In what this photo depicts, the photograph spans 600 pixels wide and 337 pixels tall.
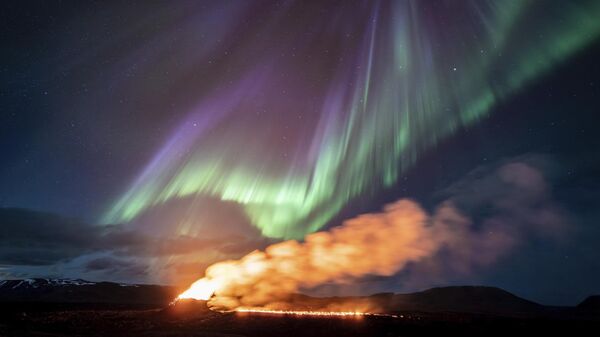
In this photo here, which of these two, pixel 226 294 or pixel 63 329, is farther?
pixel 226 294

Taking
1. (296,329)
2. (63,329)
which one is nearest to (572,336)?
(296,329)

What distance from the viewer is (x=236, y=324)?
73312 millimetres

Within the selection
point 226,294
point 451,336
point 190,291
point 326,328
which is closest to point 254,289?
point 226,294

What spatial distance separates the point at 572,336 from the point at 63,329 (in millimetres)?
124163

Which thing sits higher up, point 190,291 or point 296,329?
point 190,291

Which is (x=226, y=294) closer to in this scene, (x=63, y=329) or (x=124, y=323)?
(x=124, y=323)

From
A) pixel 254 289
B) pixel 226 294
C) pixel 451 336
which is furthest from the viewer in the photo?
pixel 254 289

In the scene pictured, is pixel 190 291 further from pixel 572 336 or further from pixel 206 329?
pixel 572 336

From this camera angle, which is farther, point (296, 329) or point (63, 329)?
point (296, 329)

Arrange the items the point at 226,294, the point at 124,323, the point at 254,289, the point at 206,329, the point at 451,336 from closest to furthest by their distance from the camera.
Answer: the point at 206,329 < the point at 124,323 < the point at 451,336 < the point at 226,294 < the point at 254,289

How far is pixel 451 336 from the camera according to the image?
79000 millimetres

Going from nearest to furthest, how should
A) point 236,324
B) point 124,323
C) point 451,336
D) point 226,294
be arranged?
point 124,323
point 236,324
point 451,336
point 226,294

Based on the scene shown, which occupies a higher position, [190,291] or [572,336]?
[190,291]

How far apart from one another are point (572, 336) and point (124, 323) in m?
115
